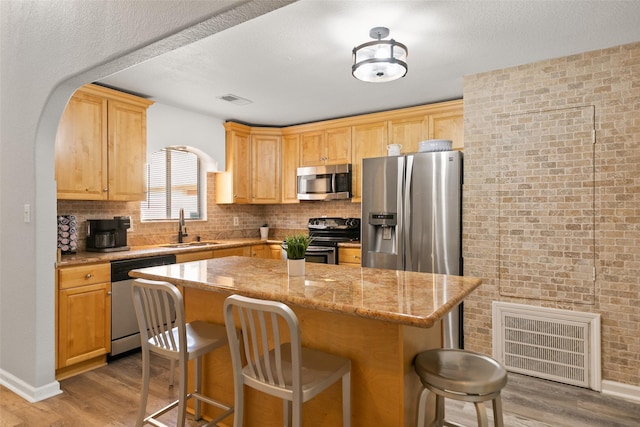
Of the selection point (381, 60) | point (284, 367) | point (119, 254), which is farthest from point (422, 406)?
point (119, 254)

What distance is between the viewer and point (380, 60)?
2393 mm

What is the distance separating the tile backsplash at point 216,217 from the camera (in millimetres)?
3750

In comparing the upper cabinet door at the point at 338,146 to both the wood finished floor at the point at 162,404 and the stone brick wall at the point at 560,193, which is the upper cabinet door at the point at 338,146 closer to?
the stone brick wall at the point at 560,193

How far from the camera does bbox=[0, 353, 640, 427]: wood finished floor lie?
2408mm

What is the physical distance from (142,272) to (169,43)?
1.32m

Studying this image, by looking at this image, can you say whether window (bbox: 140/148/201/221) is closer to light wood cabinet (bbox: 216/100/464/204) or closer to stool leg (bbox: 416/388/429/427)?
light wood cabinet (bbox: 216/100/464/204)

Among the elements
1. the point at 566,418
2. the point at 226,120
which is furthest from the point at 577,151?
the point at 226,120

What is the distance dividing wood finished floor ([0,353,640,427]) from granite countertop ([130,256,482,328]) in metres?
0.97

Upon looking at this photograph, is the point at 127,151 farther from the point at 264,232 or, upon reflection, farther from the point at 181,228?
the point at 264,232

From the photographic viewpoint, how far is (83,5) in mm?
2352

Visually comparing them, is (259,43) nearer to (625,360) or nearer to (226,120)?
(226,120)

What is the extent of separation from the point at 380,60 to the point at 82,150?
273 centimetres

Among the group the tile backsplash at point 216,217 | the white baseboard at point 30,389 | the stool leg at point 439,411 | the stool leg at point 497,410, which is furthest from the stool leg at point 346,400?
the tile backsplash at point 216,217

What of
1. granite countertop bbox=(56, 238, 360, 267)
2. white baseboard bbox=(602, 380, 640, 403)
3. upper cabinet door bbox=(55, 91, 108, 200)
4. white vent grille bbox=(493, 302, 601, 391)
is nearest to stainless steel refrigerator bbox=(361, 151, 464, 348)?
white vent grille bbox=(493, 302, 601, 391)
